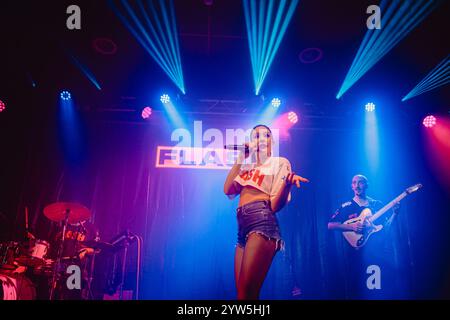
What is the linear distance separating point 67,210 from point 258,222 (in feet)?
12.3

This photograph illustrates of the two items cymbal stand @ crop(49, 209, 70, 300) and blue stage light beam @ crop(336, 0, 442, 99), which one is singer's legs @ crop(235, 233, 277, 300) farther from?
blue stage light beam @ crop(336, 0, 442, 99)

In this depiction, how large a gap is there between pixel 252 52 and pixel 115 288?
4441 mm

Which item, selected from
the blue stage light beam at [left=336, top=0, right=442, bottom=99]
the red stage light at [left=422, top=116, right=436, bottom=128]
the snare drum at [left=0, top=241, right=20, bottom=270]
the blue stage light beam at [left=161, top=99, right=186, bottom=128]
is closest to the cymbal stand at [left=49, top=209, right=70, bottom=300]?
the snare drum at [left=0, top=241, right=20, bottom=270]

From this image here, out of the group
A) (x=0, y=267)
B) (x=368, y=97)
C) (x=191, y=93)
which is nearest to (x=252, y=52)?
(x=191, y=93)

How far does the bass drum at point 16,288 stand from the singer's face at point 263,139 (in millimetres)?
3697

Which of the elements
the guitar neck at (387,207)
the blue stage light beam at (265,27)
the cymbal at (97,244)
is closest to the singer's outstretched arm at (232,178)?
the blue stage light beam at (265,27)

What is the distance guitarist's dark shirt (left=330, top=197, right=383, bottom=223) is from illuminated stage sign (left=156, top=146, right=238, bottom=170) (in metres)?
2.20

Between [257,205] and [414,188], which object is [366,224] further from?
[257,205]

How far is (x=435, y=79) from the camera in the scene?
6137 millimetres

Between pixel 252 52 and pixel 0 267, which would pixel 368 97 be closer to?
pixel 252 52

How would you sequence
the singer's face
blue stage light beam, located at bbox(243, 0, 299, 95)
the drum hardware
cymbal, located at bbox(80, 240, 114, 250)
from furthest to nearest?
cymbal, located at bbox(80, 240, 114, 250) → the drum hardware → blue stage light beam, located at bbox(243, 0, 299, 95) → the singer's face

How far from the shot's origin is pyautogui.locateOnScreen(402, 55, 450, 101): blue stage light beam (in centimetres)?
588

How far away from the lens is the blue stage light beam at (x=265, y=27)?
491 cm

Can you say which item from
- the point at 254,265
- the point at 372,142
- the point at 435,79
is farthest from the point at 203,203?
the point at 435,79
